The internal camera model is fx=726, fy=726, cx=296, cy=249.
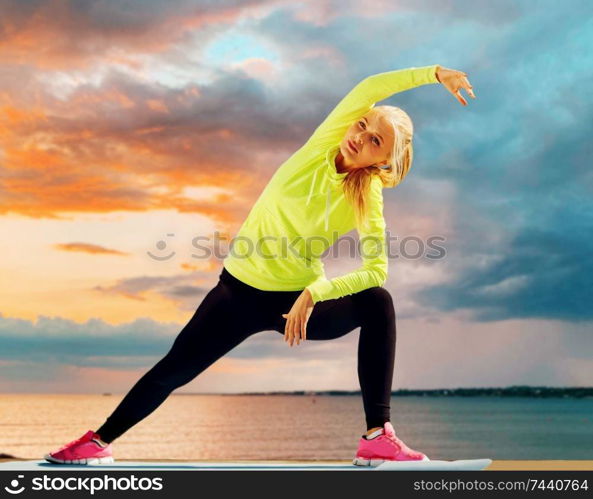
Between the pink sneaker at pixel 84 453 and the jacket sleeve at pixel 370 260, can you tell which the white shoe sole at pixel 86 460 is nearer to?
the pink sneaker at pixel 84 453

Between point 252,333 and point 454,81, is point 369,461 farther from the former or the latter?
point 454,81

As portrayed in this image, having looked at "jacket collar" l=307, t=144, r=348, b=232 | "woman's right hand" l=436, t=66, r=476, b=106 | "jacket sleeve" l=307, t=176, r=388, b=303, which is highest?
"woman's right hand" l=436, t=66, r=476, b=106

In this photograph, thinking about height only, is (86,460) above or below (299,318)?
below

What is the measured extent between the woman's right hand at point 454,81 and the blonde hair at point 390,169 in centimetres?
21

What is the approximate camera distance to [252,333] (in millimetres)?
3141

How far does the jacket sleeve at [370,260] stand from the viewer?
2.93m

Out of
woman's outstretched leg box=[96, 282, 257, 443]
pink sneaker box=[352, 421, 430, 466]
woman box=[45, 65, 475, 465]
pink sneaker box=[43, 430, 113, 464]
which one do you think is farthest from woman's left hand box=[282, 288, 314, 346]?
pink sneaker box=[43, 430, 113, 464]

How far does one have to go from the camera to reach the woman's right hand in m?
2.97

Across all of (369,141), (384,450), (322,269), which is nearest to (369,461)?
(384,450)

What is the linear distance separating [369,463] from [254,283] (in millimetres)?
893

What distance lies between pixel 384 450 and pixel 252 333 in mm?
737

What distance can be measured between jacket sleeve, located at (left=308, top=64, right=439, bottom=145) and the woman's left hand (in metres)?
0.72

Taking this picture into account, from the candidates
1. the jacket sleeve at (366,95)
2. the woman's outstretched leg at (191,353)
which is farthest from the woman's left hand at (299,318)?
the jacket sleeve at (366,95)

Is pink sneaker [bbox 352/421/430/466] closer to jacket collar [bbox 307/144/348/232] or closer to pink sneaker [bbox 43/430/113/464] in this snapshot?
jacket collar [bbox 307/144/348/232]
